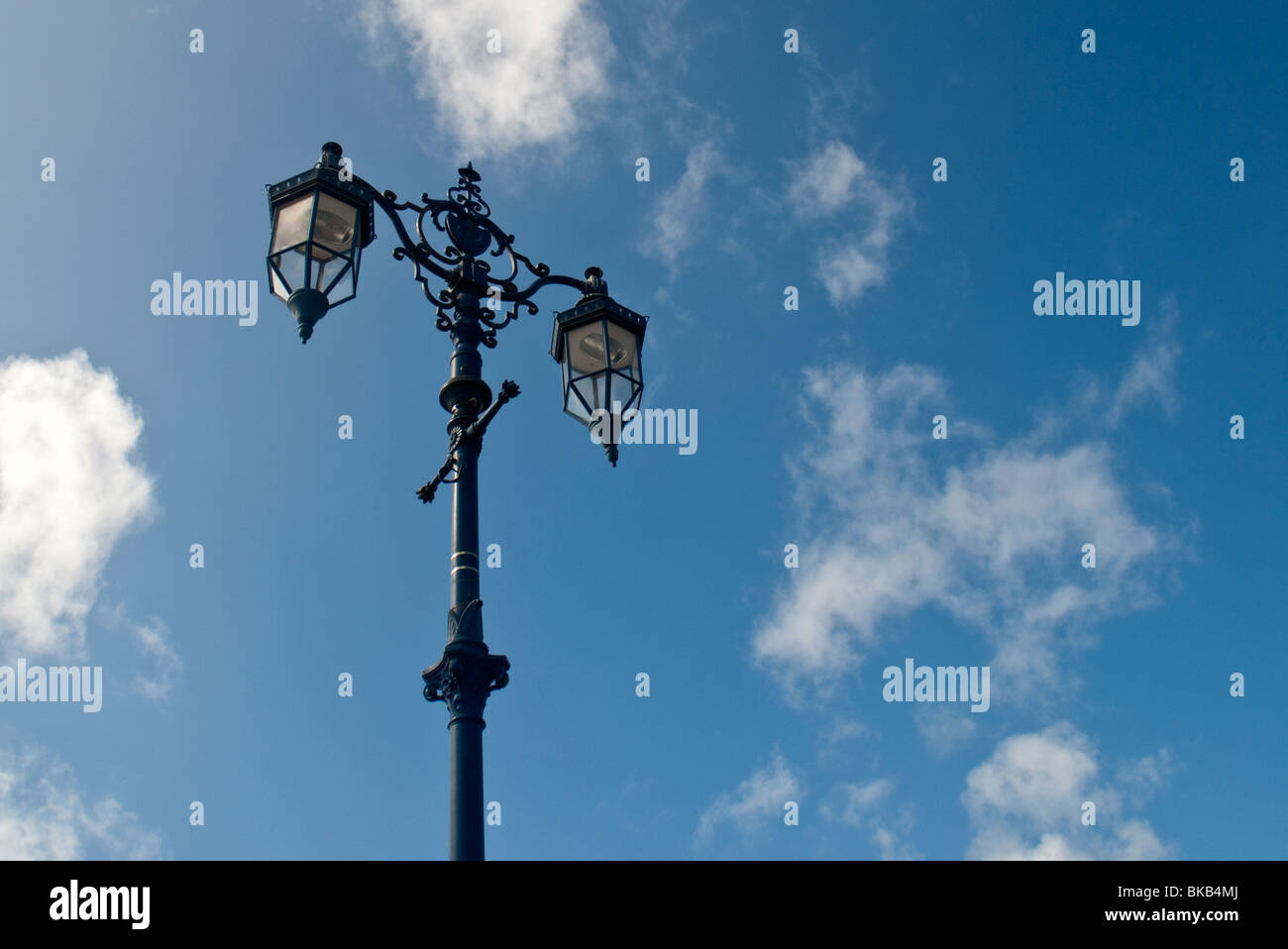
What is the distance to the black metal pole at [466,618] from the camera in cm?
884

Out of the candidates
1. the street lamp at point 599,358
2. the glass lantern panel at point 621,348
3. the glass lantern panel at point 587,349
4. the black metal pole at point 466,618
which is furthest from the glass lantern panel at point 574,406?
the black metal pole at point 466,618

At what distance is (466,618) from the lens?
31.6ft

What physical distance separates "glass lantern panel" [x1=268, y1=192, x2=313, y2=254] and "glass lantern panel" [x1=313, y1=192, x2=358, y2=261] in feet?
0.26

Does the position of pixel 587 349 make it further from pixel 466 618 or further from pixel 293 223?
pixel 466 618

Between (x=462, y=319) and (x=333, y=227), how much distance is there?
1136 mm

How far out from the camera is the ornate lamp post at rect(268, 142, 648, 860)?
9.48 metres

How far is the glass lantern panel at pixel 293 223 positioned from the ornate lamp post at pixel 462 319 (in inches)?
0.4

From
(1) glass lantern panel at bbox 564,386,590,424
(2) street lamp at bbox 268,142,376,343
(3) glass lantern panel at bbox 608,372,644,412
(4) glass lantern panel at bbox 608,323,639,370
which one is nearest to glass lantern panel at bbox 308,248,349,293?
(2) street lamp at bbox 268,142,376,343
